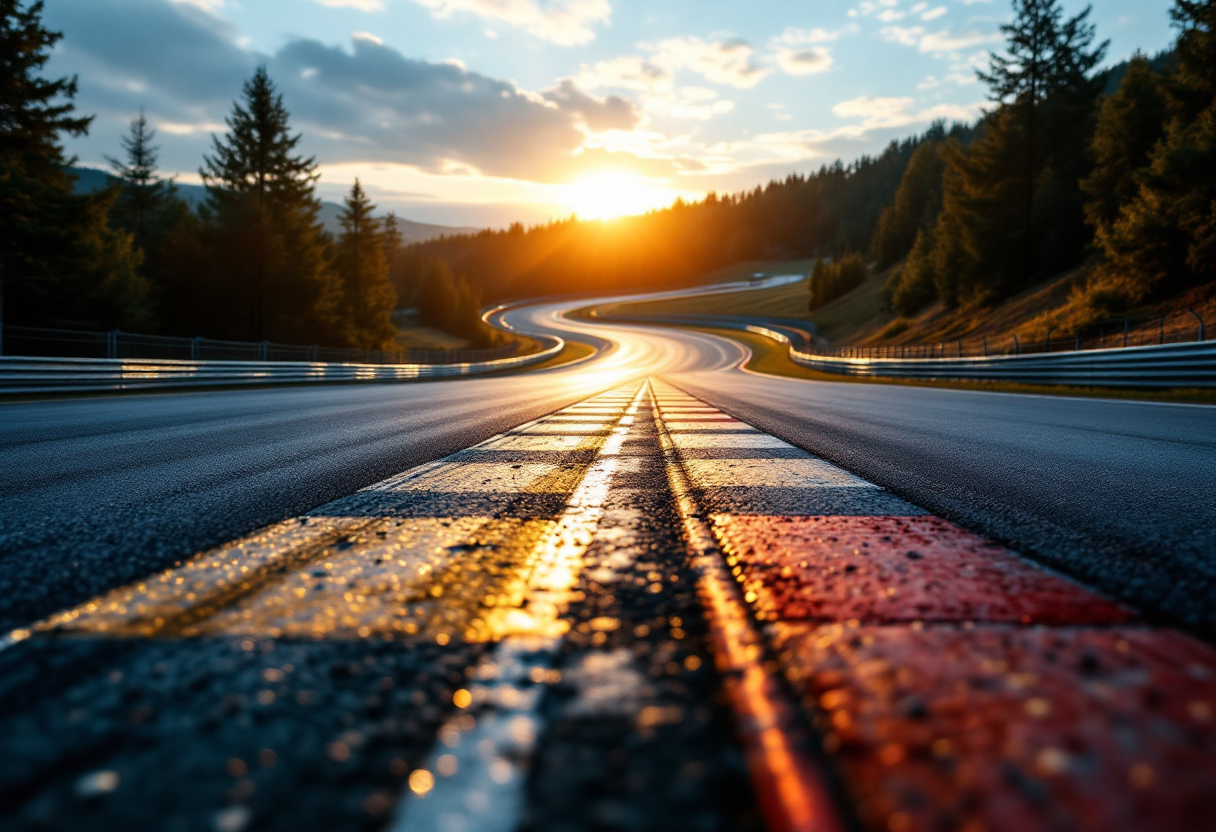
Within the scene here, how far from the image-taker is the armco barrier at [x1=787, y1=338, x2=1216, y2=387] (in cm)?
1255

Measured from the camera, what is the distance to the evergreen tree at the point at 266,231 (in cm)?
4203

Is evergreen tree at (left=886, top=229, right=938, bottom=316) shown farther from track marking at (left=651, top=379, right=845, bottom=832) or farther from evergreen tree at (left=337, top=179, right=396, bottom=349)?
track marking at (left=651, top=379, right=845, bottom=832)

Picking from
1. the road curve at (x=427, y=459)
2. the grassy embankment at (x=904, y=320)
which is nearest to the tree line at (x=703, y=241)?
the grassy embankment at (x=904, y=320)

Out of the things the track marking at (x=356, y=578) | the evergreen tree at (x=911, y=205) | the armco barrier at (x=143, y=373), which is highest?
the evergreen tree at (x=911, y=205)

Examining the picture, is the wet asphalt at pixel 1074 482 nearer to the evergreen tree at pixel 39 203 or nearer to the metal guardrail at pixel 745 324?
the evergreen tree at pixel 39 203

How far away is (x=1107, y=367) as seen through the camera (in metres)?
14.8

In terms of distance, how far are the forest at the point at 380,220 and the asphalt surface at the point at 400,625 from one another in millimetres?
31171

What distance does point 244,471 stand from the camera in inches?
158

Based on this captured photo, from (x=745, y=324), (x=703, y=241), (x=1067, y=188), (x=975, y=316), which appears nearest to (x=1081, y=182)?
(x=1067, y=188)

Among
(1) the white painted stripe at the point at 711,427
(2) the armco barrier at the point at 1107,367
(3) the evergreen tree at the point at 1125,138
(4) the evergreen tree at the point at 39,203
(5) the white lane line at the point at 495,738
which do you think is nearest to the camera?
(5) the white lane line at the point at 495,738

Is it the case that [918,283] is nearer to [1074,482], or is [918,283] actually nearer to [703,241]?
[1074,482]

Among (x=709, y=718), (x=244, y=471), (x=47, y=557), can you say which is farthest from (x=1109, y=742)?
(x=244, y=471)

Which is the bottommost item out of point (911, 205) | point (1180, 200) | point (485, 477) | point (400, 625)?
point (485, 477)

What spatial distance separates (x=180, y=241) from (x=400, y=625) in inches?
1968
